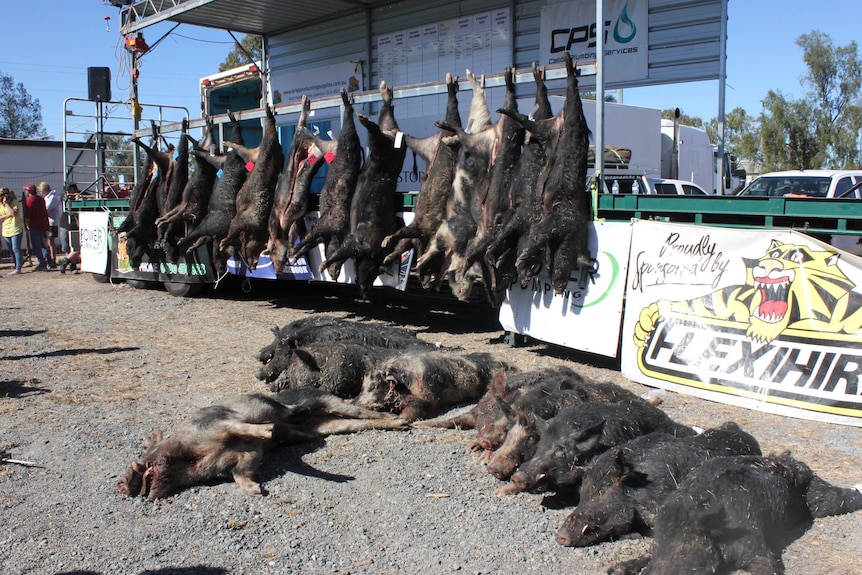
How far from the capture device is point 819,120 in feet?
101

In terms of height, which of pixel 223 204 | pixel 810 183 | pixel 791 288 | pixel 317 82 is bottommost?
pixel 791 288

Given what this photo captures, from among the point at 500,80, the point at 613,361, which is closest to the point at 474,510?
the point at 613,361

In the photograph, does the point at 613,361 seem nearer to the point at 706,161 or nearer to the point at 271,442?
the point at 271,442

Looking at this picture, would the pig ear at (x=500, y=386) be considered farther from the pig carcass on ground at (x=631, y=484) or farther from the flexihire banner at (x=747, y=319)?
the flexihire banner at (x=747, y=319)

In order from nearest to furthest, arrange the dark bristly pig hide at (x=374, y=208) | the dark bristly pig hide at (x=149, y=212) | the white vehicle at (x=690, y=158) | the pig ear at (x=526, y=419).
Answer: the pig ear at (x=526, y=419), the dark bristly pig hide at (x=374, y=208), the dark bristly pig hide at (x=149, y=212), the white vehicle at (x=690, y=158)

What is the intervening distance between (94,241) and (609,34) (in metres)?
10.7

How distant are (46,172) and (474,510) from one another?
29.9m

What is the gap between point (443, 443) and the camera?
5.40m

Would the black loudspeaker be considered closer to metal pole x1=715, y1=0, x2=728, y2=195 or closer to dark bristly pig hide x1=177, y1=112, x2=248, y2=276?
dark bristly pig hide x1=177, y1=112, x2=248, y2=276

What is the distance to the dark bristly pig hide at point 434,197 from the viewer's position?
866 cm

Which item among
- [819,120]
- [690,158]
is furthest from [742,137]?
[690,158]

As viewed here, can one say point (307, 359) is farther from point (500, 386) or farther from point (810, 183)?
point (810, 183)

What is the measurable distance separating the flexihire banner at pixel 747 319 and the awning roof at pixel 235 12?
390 inches

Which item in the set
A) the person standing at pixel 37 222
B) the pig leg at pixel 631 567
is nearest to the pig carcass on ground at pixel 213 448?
the pig leg at pixel 631 567
